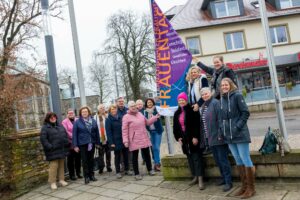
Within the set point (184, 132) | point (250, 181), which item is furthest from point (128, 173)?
point (250, 181)

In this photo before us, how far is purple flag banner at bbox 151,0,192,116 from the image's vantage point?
702 centimetres

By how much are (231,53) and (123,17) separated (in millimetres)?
16272

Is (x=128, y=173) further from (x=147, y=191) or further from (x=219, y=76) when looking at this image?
(x=219, y=76)

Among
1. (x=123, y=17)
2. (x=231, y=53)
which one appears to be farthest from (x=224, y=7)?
(x=123, y=17)

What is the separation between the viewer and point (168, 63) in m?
7.19

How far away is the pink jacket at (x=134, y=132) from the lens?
7.43 meters

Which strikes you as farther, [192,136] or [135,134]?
[135,134]

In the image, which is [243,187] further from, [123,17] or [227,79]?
[123,17]

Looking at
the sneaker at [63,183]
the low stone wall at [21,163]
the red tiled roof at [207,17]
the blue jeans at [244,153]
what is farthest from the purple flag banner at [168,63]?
the red tiled roof at [207,17]

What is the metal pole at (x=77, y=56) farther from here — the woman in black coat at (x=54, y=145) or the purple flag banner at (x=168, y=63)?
the purple flag banner at (x=168, y=63)

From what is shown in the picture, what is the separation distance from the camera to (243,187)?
215 inches

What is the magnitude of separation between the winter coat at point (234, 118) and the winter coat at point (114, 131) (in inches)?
121

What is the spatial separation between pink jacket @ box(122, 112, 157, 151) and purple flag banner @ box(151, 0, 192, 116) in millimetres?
649

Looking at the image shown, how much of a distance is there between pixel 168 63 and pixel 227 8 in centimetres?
2282
